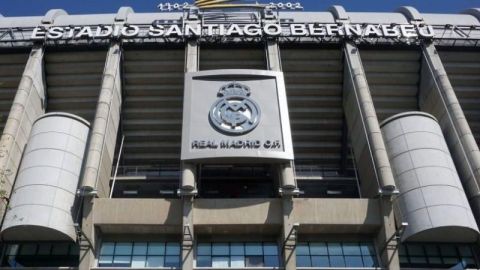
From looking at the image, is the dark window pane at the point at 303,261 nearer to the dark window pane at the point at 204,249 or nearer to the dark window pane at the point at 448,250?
the dark window pane at the point at 204,249

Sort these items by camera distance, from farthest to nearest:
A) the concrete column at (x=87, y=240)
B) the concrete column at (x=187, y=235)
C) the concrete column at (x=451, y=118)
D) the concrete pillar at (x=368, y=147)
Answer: the concrete column at (x=451, y=118) < the concrete pillar at (x=368, y=147) < the concrete column at (x=187, y=235) < the concrete column at (x=87, y=240)

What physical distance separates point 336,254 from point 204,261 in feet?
26.9

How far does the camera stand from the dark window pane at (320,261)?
107 ft

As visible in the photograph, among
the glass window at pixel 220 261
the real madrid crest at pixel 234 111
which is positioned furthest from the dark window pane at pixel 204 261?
the real madrid crest at pixel 234 111

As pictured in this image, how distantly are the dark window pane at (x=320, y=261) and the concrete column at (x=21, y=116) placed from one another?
19.2m

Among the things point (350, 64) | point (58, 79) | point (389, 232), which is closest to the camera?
point (389, 232)

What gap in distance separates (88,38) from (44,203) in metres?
15.6

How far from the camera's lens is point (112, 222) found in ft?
105

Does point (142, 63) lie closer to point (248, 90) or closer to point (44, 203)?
point (248, 90)

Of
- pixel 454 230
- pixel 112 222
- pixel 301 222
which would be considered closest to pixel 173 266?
pixel 112 222

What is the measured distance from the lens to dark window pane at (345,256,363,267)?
1288 inches

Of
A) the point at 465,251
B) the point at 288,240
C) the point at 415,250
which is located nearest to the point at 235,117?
the point at 288,240

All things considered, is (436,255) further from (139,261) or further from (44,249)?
(44,249)

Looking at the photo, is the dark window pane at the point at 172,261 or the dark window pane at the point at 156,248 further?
the dark window pane at the point at 156,248
